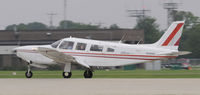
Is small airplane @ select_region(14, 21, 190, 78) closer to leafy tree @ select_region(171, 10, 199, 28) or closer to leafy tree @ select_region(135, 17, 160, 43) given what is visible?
leafy tree @ select_region(135, 17, 160, 43)

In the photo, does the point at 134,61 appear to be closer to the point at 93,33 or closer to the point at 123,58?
the point at 123,58

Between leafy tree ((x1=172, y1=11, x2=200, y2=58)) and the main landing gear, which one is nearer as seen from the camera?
the main landing gear

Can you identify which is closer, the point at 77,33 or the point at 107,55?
the point at 107,55

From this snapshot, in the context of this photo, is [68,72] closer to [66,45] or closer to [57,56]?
[57,56]

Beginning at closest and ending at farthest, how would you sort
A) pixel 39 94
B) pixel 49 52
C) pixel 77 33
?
1. pixel 39 94
2. pixel 49 52
3. pixel 77 33

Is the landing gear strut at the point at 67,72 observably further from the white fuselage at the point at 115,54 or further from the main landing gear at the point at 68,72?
the white fuselage at the point at 115,54

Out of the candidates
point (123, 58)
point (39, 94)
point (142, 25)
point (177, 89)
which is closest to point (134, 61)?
point (123, 58)

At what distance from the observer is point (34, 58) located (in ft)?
75.5

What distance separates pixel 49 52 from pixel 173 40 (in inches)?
271

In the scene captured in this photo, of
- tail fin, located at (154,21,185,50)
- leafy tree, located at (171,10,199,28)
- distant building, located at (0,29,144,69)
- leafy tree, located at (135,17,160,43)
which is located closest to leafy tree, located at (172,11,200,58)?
leafy tree, located at (171,10,199,28)

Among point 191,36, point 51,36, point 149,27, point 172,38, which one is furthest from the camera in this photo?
point 149,27

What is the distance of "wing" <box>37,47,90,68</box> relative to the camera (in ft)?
70.9

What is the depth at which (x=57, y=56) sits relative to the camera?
867 inches

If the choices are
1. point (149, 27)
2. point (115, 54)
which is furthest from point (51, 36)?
point (149, 27)
